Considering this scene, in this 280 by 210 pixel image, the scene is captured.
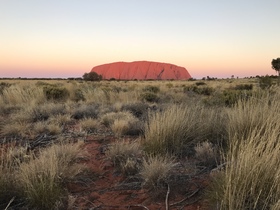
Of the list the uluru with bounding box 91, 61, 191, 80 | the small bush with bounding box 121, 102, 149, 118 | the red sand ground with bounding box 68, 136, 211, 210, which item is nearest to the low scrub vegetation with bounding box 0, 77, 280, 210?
the red sand ground with bounding box 68, 136, 211, 210

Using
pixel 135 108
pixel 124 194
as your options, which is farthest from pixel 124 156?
pixel 135 108

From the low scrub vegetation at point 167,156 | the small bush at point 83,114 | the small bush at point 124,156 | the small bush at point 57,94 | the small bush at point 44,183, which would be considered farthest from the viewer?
the small bush at point 57,94

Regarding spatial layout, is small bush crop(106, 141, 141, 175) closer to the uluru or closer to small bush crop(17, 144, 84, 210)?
small bush crop(17, 144, 84, 210)

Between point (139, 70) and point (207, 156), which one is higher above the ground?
point (139, 70)

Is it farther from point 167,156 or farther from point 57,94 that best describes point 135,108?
point 57,94

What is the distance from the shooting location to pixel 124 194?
3924mm

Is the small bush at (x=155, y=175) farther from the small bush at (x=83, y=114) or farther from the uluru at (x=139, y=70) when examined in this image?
the uluru at (x=139, y=70)

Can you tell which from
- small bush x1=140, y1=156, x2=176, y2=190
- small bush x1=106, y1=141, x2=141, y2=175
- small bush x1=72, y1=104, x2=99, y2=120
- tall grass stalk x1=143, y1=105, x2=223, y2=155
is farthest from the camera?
small bush x1=72, y1=104, x2=99, y2=120

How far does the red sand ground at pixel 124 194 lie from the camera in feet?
11.7

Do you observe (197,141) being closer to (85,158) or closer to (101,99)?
(85,158)

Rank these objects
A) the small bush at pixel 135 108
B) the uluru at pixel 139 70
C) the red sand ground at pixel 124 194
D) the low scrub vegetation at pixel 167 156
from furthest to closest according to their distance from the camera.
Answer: the uluru at pixel 139 70
the small bush at pixel 135 108
the red sand ground at pixel 124 194
the low scrub vegetation at pixel 167 156

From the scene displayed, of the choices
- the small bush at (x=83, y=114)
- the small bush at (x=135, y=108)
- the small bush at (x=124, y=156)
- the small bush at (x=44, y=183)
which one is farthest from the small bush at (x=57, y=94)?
the small bush at (x=44, y=183)

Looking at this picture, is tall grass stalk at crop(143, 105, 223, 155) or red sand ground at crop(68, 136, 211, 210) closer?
red sand ground at crop(68, 136, 211, 210)

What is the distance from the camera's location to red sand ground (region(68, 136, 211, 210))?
3566 millimetres
